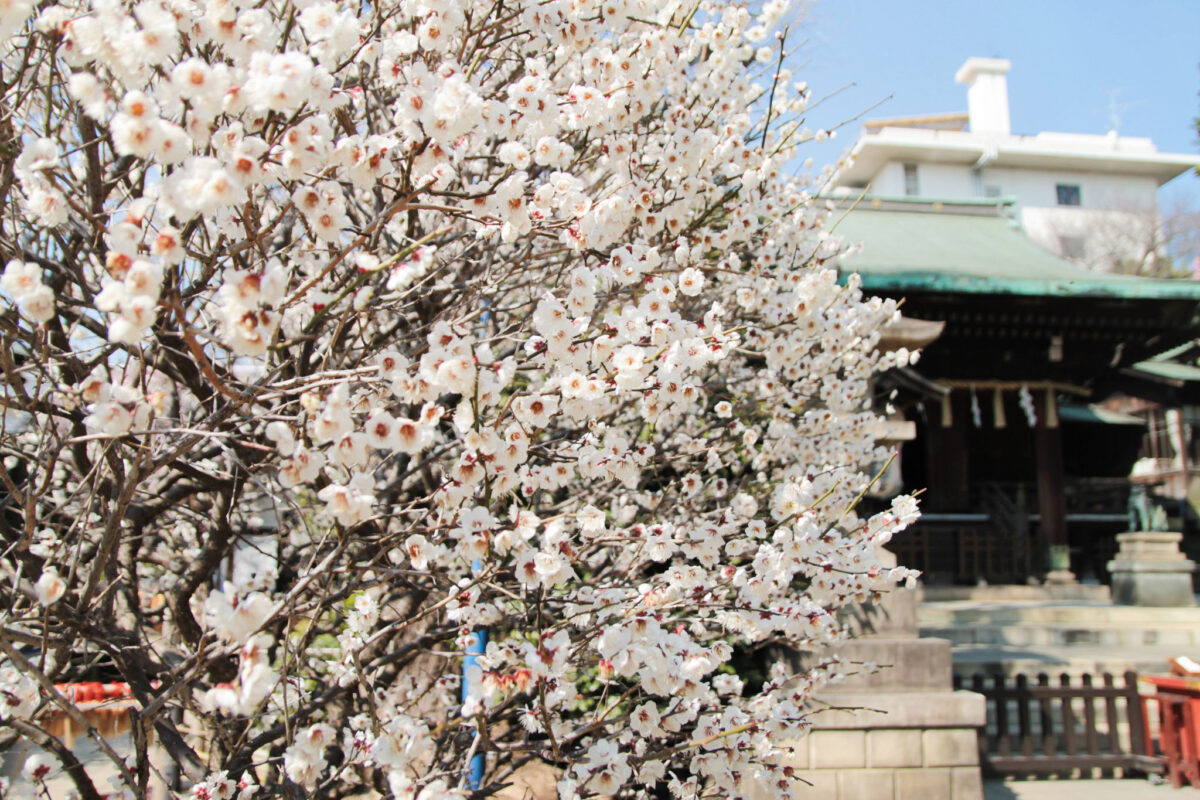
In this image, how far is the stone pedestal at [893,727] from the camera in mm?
5168

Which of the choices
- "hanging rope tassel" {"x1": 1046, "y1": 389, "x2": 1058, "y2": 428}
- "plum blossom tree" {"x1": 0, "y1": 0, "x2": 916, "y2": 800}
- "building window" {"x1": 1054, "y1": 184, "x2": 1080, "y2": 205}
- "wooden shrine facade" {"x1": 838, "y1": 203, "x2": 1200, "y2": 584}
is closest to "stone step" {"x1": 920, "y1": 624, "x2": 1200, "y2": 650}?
"wooden shrine facade" {"x1": 838, "y1": 203, "x2": 1200, "y2": 584}

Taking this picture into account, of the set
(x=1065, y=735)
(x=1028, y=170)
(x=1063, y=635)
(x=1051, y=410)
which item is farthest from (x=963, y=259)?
(x=1028, y=170)

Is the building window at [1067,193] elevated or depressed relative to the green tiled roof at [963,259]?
elevated

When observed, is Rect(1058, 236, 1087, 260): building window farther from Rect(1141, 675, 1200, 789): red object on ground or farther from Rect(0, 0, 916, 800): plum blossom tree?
Rect(0, 0, 916, 800): plum blossom tree

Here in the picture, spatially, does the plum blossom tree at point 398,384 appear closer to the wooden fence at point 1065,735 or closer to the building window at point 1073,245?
the wooden fence at point 1065,735

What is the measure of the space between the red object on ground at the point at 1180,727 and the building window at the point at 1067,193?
35.5 m

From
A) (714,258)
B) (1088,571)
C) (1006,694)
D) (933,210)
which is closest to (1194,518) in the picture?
(1088,571)

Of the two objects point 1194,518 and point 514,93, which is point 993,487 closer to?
point 1194,518

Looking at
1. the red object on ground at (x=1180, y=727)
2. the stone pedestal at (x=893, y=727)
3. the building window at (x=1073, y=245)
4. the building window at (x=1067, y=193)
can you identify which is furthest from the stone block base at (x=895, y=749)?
the building window at (x=1067, y=193)

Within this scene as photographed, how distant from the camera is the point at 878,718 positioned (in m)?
5.18

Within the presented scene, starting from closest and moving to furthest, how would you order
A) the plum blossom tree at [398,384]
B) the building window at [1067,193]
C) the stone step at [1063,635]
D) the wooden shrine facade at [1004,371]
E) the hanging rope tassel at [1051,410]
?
1. the plum blossom tree at [398,384]
2. the stone step at [1063,635]
3. the wooden shrine facade at [1004,371]
4. the hanging rope tassel at [1051,410]
5. the building window at [1067,193]

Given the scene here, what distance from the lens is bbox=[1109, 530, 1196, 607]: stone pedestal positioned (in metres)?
11.2

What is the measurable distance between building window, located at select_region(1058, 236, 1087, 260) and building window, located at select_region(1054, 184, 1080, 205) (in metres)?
2.68

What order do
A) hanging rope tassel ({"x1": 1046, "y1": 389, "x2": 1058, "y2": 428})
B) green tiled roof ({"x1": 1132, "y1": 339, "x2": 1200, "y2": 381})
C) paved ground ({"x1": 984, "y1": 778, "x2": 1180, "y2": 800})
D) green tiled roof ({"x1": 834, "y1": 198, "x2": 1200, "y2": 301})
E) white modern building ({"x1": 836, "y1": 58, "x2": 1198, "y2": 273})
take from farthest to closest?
white modern building ({"x1": 836, "y1": 58, "x2": 1198, "y2": 273}) → green tiled roof ({"x1": 1132, "y1": 339, "x2": 1200, "y2": 381}) → hanging rope tassel ({"x1": 1046, "y1": 389, "x2": 1058, "y2": 428}) → green tiled roof ({"x1": 834, "y1": 198, "x2": 1200, "y2": 301}) → paved ground ({"x1": 984, "y1": 778, "x2": 1180, "y2": 800})
